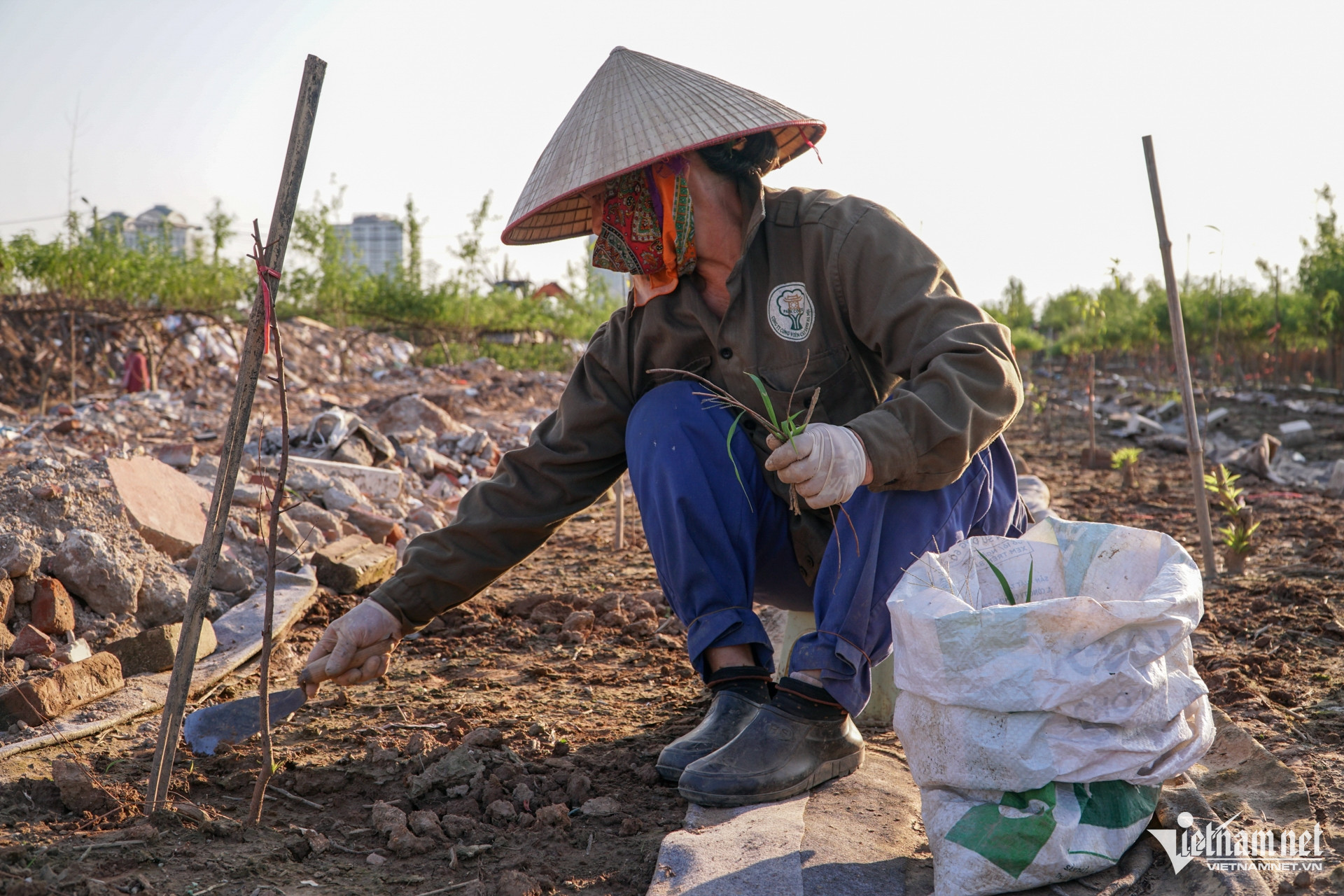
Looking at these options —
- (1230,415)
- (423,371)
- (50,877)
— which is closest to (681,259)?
(50,877)

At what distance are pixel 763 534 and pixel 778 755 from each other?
1.57ft

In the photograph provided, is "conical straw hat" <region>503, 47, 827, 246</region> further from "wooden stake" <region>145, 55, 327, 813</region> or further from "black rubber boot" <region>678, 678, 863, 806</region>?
"black rubber boot" <region>678, 678, 863, 806</region>

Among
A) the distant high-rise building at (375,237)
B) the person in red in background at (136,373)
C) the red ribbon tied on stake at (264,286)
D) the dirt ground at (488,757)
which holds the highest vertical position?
the distant high-rise building at (375,237)

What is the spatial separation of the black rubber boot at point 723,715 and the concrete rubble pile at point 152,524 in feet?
2.73

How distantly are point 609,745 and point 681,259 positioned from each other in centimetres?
101

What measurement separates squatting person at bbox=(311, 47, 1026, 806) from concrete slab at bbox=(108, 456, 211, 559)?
1.40 meters

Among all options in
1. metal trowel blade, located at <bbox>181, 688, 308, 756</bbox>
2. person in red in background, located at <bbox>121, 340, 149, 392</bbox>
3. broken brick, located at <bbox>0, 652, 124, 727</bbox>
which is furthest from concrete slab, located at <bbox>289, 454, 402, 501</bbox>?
person in red in background, located at <bbox>121, 340, 149, 392</bbox>

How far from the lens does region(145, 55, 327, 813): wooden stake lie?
1455 mm

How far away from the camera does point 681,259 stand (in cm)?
189

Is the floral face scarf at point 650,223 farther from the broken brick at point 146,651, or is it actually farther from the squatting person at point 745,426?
the broken brick at point 146,651

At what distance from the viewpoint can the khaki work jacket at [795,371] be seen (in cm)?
156

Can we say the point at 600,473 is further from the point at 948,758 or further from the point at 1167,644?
the point at 1167,644

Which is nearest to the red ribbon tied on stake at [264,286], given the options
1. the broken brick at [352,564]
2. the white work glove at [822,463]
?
the white work glove at [822,463]

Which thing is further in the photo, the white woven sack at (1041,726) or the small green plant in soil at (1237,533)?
the small green plant in soil at (1237,533)
